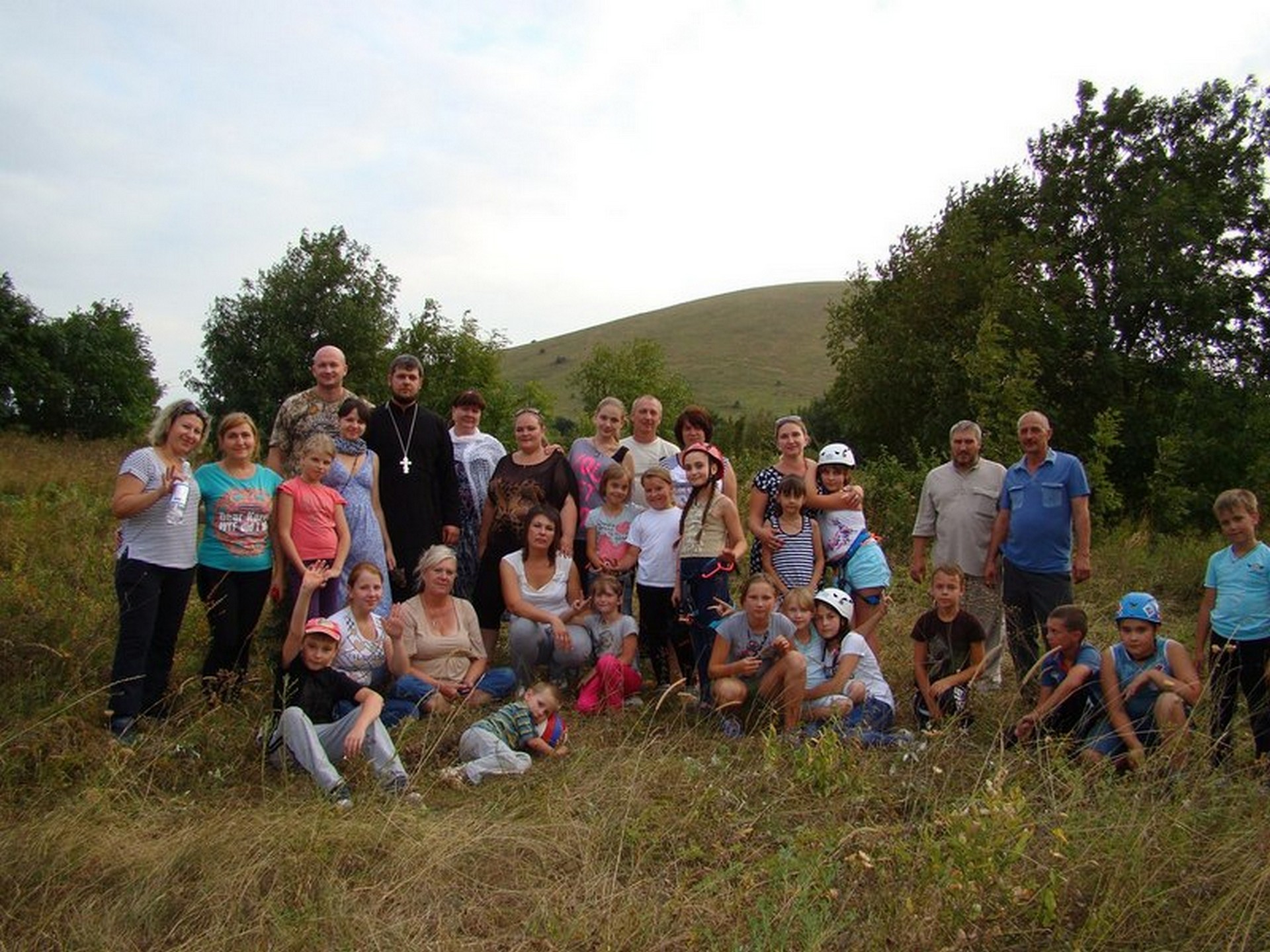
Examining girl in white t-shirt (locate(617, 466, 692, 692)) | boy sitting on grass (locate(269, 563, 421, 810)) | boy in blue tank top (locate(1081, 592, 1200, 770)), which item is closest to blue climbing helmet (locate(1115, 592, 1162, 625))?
boy in blue tank top (locate(1081, 592, 1200, 770))

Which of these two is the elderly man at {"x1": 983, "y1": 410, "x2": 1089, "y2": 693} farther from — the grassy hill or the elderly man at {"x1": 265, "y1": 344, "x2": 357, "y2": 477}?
the grassy hill

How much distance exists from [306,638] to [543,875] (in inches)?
77.8

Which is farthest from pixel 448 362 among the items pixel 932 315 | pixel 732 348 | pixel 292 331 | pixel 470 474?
pixel 732 348

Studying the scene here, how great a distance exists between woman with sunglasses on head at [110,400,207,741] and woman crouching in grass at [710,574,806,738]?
9.38 feet

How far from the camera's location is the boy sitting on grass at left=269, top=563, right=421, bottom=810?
4.45 metres

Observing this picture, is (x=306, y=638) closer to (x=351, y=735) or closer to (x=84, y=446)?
(x=351, y=735)

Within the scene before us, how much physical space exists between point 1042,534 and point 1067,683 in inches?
51.4

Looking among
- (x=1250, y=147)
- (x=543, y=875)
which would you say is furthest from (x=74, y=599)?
(x=1250, y=147)

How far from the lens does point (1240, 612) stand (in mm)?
4984

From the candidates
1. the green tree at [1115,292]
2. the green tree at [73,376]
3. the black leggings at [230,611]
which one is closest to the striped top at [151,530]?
the black leggings at [230,611]

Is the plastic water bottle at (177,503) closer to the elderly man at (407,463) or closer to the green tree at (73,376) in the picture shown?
the elderly man at (407,463)

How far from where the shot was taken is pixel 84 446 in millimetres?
18641

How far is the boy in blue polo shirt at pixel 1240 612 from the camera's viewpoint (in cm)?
492

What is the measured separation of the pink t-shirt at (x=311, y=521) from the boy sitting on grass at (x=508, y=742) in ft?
4.57
